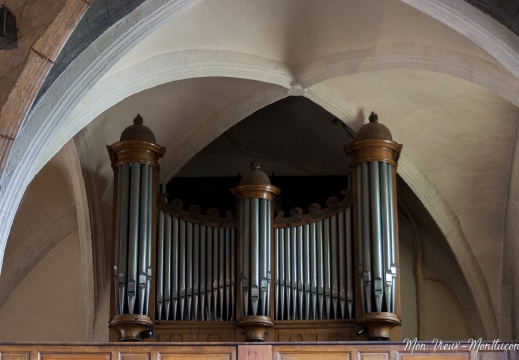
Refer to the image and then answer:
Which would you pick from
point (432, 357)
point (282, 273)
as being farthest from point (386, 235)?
point (432, 357)

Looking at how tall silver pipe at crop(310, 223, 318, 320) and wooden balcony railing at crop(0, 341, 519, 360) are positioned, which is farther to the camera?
tall silver pipe at crop(310, 223, 318, 320)

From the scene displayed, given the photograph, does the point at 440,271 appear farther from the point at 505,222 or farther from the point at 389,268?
the point at 389,268

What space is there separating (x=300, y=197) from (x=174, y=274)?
2722 mm

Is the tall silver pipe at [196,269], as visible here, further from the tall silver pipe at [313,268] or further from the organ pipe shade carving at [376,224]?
the organ pipe shade carving at [376,224]

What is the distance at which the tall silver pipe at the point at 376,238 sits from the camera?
15.4m

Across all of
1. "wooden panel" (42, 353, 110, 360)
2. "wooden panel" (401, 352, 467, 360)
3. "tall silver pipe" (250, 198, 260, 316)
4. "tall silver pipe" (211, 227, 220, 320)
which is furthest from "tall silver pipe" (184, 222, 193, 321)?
"wooden panel" (401, 352, 467, 360)

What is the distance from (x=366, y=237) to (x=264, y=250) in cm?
105

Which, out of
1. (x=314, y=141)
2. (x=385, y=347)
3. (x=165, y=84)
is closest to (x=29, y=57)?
(x=165, y=84)

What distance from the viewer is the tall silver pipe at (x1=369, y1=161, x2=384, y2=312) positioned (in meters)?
15.4

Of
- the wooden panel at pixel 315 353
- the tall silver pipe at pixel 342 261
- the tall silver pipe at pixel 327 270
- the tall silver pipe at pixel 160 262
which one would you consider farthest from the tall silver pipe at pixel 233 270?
the wooden panel at pixel 315 353

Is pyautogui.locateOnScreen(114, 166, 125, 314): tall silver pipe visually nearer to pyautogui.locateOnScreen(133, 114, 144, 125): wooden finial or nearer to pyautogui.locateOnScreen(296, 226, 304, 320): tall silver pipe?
pyautogui.locateOnScreen(133, 114, 144, 125): wooden finial

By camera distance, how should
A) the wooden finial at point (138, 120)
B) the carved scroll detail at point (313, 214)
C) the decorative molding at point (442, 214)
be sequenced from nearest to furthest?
the carved scroll detail at point (313, 214), the wooden finial at point (138, 120), the decorative molding at point (442, 214)

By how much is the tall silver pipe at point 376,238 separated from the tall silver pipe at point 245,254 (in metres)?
1.28

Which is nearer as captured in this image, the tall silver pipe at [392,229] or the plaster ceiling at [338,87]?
the tall silver pipe at [392,229]
